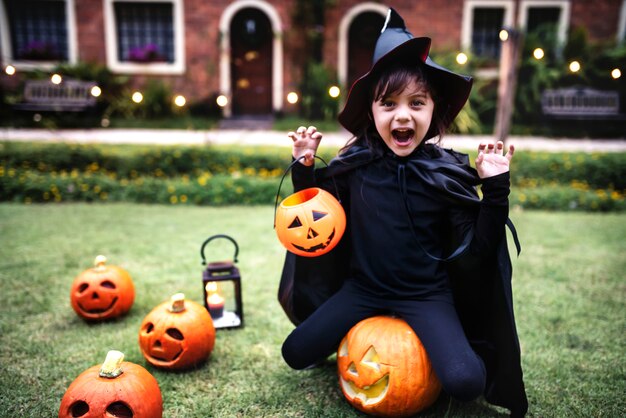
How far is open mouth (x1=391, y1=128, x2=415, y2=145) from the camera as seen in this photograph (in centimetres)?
229

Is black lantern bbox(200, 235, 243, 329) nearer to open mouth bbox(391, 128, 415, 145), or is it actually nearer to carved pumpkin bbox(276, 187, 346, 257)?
carved pumpkin bbox(276, 187, 346, 257)

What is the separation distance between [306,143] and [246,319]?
150cm

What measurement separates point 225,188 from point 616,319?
5110mm

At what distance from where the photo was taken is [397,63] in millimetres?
2258

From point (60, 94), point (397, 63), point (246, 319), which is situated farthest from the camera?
point (60, 94)

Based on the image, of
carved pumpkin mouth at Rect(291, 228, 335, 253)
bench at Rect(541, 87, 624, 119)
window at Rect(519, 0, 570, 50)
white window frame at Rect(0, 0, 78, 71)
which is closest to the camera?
carved pumpkin mouth at Rect(291, 228, 335, 253)

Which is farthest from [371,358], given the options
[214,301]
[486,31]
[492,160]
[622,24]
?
[622,24]

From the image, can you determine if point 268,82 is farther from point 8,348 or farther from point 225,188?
point 8,348

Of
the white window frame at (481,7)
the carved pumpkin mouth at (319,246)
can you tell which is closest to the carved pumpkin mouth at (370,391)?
the carved pumpkin mouth at (319,246)

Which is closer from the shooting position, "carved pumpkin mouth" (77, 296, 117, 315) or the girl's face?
the girl's face

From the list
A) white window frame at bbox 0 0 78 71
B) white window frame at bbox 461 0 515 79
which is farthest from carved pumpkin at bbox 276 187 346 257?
white window frame at bbox 0 0 78 71

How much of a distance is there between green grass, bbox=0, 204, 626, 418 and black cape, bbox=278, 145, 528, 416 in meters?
0.21

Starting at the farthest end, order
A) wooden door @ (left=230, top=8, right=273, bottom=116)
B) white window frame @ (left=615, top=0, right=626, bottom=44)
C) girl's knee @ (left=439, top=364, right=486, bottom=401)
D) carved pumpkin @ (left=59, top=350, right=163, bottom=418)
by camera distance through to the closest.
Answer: wooden door @ (left=230, top=8, right=273, bottom=116), white window frame @ (left=615, top=0, right=626, bottom=44), girl's knee @ (left=439, top=364, right=486, bottom=401), carved pumpkin @ (left=59, top=350, right=163, bottom=418)

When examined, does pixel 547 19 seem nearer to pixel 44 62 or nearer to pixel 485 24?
pixel 485 24
